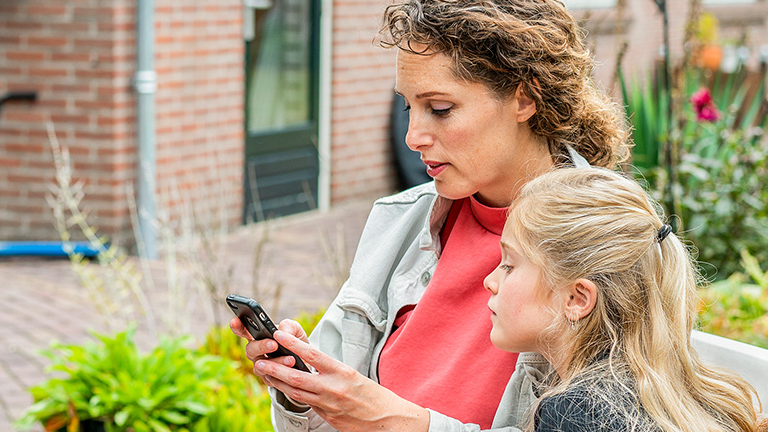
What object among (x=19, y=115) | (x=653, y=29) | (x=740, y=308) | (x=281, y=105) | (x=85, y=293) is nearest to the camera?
(x=740, y=308)

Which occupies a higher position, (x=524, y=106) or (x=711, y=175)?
(x=524, y=106)

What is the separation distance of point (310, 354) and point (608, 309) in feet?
1.70

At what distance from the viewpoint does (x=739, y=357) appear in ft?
6.51

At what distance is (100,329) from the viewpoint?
494 cm

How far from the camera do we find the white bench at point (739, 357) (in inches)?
76.5

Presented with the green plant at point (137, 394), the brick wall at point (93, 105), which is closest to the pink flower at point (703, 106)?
the brick wall at point (93, 105)

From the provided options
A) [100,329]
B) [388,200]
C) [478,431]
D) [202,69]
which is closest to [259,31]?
[202,69]

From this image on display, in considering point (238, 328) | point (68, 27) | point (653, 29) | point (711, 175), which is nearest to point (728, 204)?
point (711, 175)

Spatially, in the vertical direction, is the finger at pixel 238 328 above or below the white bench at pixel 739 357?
above

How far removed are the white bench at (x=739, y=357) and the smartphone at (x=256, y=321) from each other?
0.84m

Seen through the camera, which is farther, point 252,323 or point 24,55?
point 24,55

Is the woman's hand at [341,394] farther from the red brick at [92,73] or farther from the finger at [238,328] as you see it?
the red brick at [92,73]

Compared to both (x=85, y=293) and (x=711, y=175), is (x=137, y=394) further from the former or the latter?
(x=711, y=175)

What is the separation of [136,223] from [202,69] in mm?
1297
